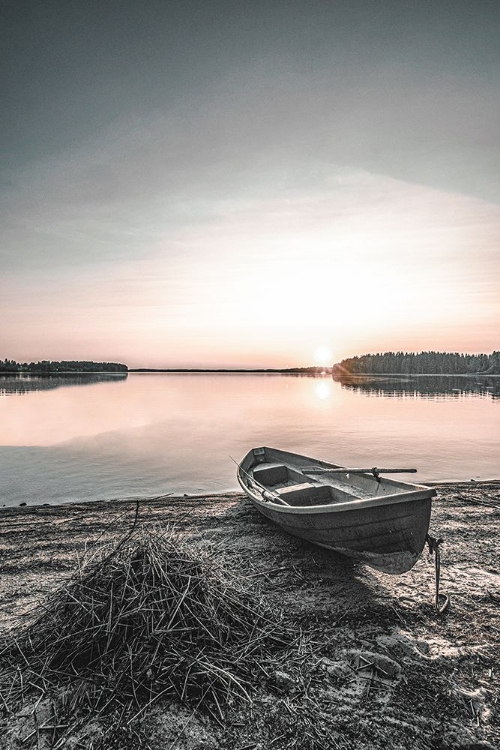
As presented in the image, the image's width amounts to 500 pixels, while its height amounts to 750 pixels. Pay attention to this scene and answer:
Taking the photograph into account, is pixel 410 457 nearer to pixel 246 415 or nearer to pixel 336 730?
pixel 336 730

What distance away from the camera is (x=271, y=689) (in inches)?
155

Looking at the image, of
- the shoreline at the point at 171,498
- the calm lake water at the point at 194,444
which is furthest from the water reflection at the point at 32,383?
the shoreline at the point at 171,498

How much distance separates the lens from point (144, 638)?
409 cm

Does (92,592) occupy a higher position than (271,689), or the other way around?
(92,592)

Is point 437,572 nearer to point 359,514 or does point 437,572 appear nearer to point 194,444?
point 359,514

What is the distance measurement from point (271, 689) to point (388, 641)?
1.49 meters

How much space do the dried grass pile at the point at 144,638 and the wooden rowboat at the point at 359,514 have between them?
5.16ft

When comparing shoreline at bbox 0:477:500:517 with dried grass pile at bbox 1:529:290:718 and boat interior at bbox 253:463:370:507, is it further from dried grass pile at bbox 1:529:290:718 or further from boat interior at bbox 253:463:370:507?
dried grass pile at bbox 1:529:290:718

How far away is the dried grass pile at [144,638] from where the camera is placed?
3854 millimetres

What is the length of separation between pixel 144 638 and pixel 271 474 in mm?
6009

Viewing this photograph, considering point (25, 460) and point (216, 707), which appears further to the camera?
point (25, 460)

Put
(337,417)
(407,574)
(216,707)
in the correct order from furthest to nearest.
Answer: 1. (337,417)
2. (407,574)
3. (216,707)

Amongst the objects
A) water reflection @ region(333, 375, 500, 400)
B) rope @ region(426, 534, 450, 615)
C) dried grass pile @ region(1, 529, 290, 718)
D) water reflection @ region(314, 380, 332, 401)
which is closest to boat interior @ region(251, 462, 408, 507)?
rope @ region(426, 534, 450, 615)

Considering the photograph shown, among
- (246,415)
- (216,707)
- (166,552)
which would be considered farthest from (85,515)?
(246,415)
